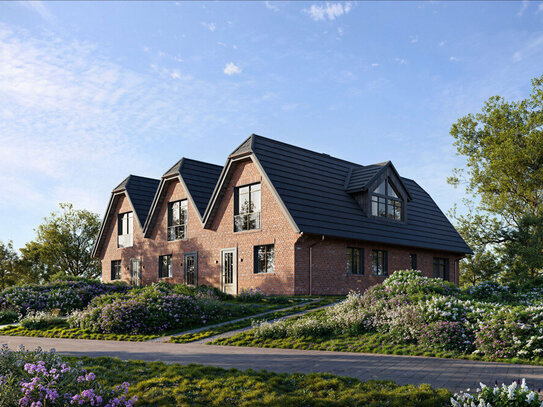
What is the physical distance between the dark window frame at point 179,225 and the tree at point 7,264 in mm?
28120

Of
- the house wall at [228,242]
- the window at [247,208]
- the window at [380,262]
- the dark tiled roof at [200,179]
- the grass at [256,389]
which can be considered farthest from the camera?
the dark tiled roof at [200,179]

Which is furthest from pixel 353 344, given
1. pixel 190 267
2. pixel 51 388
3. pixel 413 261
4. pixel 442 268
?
pixel 442 268

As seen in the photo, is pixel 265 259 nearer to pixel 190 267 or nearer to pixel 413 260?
pixel 190 267

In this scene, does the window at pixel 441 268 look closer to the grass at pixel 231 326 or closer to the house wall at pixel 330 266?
the house wall at pixel 330 266

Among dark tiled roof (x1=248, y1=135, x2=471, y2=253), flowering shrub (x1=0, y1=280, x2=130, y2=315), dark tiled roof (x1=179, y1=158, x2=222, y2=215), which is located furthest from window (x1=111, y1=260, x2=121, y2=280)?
dark tiled roof (x1=248, y1=135, x2=471, y2=253)

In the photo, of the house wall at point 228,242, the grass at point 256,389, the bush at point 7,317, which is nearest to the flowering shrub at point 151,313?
the bush at point 7,317

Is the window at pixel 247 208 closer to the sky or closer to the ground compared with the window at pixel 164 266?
closer to the sky

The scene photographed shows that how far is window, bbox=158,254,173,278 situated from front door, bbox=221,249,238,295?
5.79 meters

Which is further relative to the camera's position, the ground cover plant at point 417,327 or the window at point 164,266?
the window at point 164,266

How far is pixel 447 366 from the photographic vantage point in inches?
375

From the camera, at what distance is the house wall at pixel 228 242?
78.6 ft

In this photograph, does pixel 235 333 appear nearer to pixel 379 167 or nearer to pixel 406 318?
pixel 406 318

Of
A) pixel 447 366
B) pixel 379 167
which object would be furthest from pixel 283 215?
pixel 447 366

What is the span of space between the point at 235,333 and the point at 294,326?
2.10 meters
